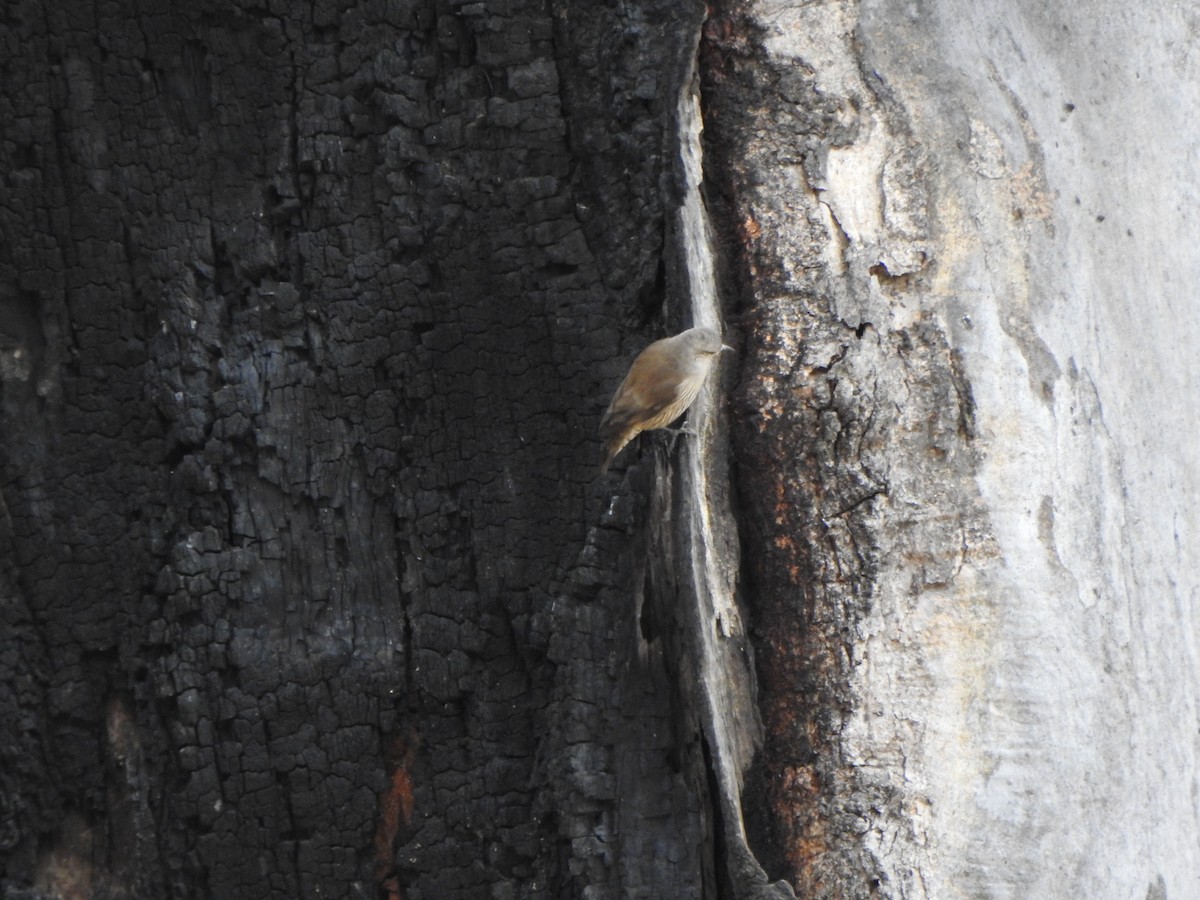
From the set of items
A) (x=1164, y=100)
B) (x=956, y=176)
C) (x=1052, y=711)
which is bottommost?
(x=1052, y=711)

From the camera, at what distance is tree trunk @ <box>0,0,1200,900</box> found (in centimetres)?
200

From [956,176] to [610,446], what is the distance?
2.56ft

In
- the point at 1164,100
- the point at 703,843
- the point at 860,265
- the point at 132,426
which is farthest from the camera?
the point at 1164,100

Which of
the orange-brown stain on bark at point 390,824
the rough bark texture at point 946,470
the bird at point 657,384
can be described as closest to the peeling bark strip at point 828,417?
the rough bark texture at point 946,470

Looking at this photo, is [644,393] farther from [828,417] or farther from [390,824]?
[390,824]

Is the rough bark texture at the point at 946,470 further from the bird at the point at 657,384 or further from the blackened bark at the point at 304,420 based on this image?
the blackened bark at the point at 304,420

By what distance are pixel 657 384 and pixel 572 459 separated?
0.27 metres

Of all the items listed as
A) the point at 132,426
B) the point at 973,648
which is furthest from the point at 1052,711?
the point at 132,426

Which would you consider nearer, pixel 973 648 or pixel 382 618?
pixel 973 648

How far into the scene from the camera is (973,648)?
6.57 ft

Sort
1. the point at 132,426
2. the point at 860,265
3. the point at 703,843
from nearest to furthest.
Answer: the point at 703,843 < the point at 860,265 < the point at 132,426

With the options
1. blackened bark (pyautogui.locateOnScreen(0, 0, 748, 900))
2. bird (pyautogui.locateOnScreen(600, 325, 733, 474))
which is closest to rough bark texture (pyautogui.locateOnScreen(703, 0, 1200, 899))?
bird (pyautogui.locateOnScreen(600, 325, 733, 474))

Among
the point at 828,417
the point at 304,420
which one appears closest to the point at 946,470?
the point at 828,417

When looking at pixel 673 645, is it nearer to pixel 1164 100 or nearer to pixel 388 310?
pixel 388 310
